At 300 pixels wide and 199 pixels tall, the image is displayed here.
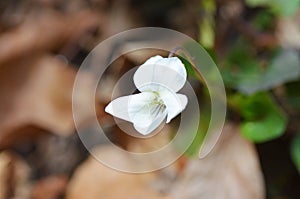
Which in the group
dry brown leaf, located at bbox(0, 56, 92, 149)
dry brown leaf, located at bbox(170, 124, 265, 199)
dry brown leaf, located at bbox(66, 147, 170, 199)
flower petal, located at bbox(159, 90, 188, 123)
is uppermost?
flower petal, located at bbox(159, 90, 188, 123)

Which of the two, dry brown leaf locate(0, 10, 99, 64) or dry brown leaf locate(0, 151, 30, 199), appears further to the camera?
dry brown leaf locate(0, 10, 99, 64)

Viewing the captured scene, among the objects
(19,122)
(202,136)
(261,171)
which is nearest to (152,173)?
(202,136)

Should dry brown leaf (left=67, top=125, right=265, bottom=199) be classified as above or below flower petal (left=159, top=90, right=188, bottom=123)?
below

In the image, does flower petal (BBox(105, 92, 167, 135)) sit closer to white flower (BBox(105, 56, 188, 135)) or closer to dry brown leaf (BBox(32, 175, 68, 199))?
white flower (BBox(105, 56, 188, 135))

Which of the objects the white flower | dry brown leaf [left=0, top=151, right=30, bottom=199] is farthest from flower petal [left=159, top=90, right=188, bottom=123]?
dry brown leaf [left=0, top=151, right=30, bottom=199]

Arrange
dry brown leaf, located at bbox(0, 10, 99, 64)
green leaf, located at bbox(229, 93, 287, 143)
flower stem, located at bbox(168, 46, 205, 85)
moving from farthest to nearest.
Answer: dry brown leaf, located at bbox(0, 10, 99, 64)
green leaf, located at bbox(229, 93, 287, 143)
flower stem, located at bbox(168, 46, 205, 85)

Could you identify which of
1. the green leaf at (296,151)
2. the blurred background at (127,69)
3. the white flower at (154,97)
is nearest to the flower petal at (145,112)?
the white flower at (154,97)

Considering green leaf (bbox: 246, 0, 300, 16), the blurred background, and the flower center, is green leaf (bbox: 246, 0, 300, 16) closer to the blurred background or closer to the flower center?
the blurred background

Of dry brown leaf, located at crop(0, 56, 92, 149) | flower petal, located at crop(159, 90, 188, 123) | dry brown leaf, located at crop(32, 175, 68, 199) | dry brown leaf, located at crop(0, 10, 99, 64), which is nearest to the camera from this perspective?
flower petal, located at crop(159, 90, 188, 123)
